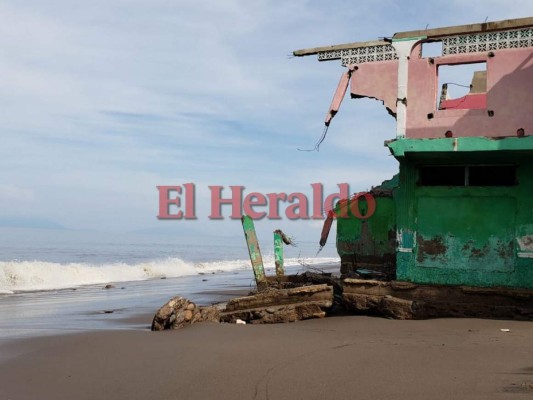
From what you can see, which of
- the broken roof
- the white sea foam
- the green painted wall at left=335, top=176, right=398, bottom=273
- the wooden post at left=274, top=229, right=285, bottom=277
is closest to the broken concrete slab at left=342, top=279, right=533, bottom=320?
the green painted wall at left=335, top=176, right=398, bottom=273

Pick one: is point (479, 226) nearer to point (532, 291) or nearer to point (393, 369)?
point (532, 291)

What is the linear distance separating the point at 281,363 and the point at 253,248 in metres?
6.03

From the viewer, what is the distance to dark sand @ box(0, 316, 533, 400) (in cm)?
479

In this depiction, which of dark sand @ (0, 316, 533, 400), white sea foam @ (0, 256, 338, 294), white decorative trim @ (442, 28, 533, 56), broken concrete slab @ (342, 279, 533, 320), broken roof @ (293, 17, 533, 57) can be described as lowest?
white sea foam @ (0, 256, 338, 294)

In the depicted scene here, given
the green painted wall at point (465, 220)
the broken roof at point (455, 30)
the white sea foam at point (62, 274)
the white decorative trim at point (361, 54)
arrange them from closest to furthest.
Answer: the green painted wall at point (465, 220), the broken roof at point (455, 30), the white decorative trim at point (361, 54), the white sea foam at point (62, 274)

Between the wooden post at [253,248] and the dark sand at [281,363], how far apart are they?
3335 mm

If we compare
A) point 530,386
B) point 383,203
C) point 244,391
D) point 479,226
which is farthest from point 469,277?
point 244,391

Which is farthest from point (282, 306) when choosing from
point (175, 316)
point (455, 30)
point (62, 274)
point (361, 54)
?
point (62, 274)

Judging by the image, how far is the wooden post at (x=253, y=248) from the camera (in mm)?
11414

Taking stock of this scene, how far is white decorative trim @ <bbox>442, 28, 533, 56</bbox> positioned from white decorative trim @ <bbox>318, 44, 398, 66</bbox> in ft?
3.14

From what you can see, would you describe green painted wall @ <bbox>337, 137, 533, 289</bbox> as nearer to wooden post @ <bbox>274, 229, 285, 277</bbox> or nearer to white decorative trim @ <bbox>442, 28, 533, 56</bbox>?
white decorative trim @ <bbox>442, 28, 533, 56</bbox>

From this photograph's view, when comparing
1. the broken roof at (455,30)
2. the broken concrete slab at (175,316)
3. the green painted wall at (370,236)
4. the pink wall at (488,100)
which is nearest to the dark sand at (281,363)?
the broken concrete slab at (175,316)

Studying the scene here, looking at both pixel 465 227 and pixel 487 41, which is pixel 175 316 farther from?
pixel 487 41

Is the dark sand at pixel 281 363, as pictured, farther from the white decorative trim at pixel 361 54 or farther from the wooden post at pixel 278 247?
the white decorative trim at pixel 361 54
